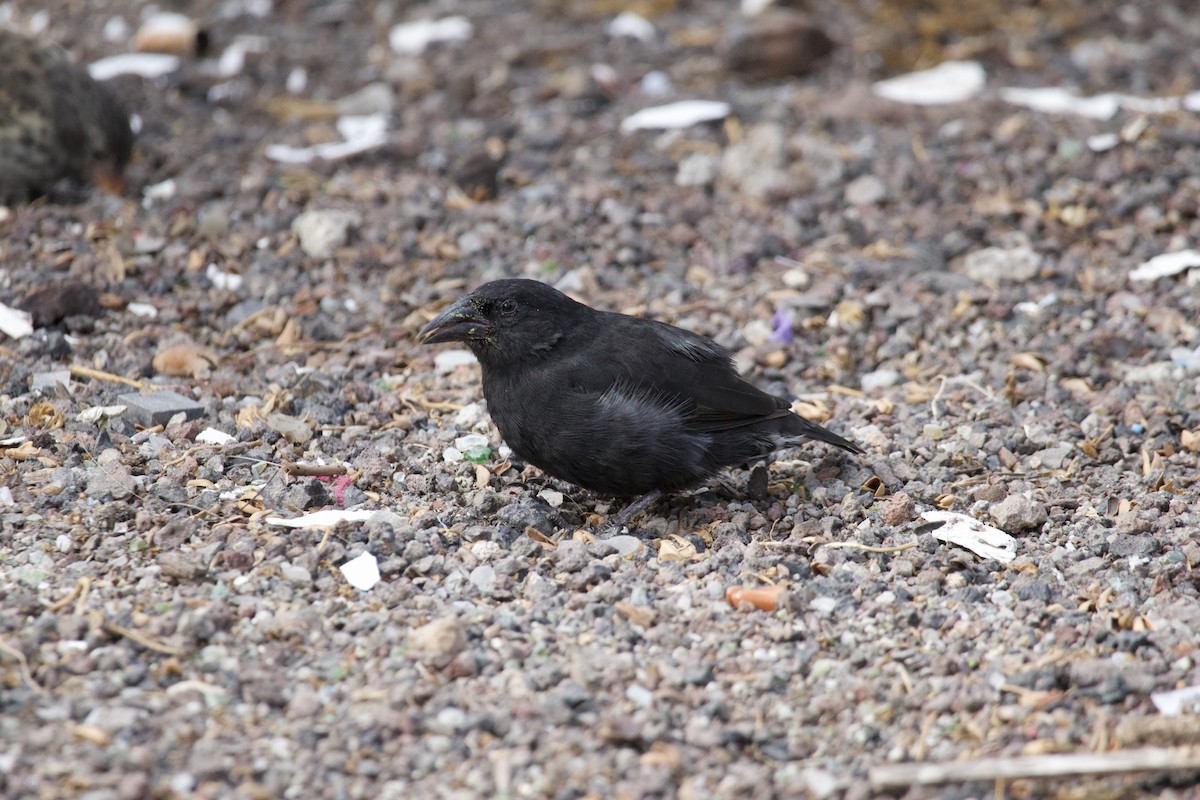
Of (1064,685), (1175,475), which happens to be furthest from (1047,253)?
(1064,685)

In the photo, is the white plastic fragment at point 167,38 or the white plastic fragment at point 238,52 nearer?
the white plastic fragment at point 238,52

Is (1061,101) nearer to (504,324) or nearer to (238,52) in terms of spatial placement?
(504,324)

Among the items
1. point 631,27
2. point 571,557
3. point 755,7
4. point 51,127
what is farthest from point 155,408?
point 755,7

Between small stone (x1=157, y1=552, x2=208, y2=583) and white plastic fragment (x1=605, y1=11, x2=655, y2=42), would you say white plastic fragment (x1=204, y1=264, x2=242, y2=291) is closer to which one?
small stone (x1=157, y1=552, x2=208, y2=583)

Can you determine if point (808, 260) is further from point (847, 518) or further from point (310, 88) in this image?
point (310, 88)

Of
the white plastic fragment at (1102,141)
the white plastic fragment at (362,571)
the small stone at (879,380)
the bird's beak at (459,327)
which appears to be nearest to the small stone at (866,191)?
the white plastic fragment at (1102,141)

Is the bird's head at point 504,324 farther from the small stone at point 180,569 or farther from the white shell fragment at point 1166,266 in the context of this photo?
the white shell fragment at point 1166,266
